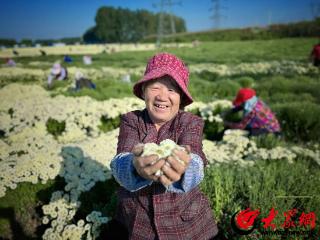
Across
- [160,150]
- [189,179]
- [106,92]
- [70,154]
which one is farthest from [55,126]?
[160,150]

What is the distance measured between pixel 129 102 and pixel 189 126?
16.4 ft

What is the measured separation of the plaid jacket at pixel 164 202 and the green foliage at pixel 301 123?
14.1 feet

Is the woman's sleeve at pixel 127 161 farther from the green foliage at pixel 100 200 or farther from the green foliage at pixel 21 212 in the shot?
the green foliage at pixel 21 212

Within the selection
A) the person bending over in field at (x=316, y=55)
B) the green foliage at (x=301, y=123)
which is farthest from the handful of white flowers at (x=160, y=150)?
the person bending over in field at (x=316, y=55)

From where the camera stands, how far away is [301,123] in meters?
5.89

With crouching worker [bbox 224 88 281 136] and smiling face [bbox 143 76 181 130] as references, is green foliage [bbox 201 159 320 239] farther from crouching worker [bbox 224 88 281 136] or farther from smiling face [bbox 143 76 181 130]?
crouching worker [bbox 224 88 281 136]

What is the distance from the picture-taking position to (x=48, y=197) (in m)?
3.36

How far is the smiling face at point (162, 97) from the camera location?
198 centimetres

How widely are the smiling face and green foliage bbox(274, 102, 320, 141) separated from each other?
447 centimetres

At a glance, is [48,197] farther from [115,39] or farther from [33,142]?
[115,39]

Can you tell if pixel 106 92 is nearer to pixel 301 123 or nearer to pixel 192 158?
pixel 301 123

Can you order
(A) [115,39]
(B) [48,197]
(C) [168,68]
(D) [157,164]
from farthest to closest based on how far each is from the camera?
(A) [115,39] < (B) [48,197] < (C) [168,68] < (D) [157,164]

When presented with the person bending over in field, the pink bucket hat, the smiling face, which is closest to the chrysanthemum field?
the smiling face

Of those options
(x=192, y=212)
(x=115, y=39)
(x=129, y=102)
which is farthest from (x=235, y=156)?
(x=115, y=39)
